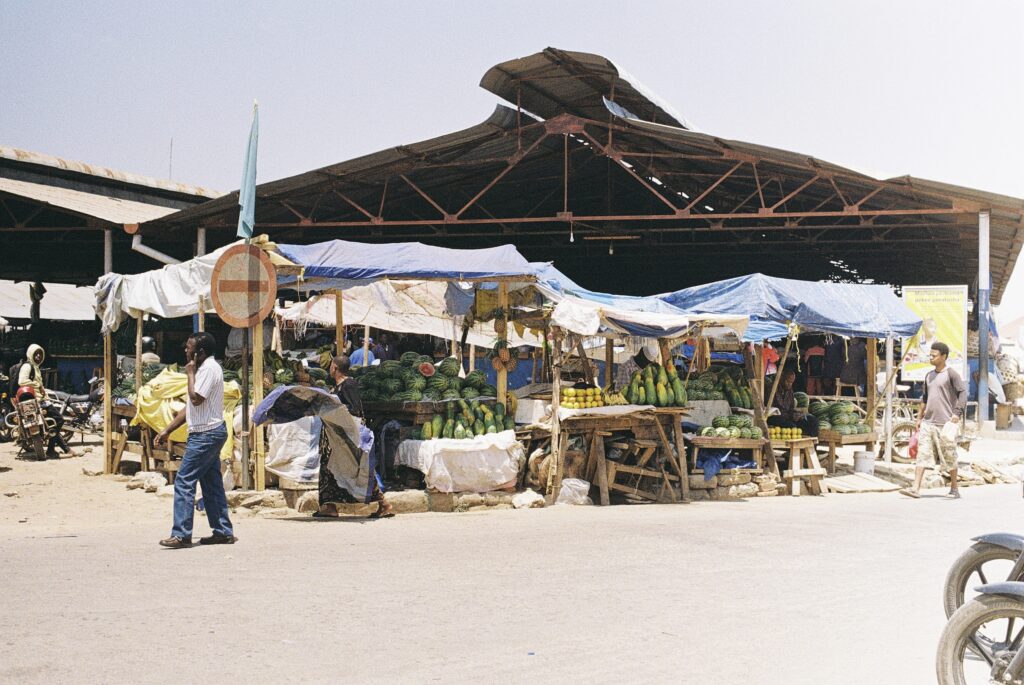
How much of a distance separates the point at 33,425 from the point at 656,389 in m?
9.60

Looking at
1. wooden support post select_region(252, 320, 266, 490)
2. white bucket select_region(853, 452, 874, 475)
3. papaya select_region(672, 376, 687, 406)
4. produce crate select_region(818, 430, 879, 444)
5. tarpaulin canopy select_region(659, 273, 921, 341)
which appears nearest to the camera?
wooden support post select_region(252, 320, 266, 490)

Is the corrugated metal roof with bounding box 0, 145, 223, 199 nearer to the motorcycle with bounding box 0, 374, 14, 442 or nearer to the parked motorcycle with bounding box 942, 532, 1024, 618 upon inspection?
the motorcycle with bounding box 0, 374, 14, 442

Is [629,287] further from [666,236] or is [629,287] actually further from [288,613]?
[288,613]

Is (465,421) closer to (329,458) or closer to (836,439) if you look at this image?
(329,458)

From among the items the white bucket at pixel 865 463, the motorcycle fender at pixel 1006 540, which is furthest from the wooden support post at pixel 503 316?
the motorcycle fender at pixel 1006 540

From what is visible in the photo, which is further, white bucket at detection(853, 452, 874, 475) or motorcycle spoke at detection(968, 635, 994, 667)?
white bucket at detection(853, 452, 874, 475)

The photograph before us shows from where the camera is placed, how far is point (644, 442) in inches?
455

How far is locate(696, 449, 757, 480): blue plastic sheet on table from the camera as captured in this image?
39.7 feet

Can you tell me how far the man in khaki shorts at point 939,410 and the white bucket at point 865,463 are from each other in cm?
232

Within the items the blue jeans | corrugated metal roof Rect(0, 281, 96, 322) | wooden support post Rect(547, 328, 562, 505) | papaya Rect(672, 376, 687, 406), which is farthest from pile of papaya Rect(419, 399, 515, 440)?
corrugated metal roof Rect(0, 281, 96, 322)

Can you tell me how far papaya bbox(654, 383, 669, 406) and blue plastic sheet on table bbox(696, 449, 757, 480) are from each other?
112 cm

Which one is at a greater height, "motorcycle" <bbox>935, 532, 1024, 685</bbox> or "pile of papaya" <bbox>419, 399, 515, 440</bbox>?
"pile of papaya" <bbox>419, 399, 515, 440</bbox>

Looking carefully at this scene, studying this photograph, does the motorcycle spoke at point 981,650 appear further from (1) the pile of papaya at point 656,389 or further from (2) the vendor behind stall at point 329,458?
(1) the pile of papaya at point 656,389

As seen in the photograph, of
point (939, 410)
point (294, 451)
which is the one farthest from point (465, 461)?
point (939, 410)
